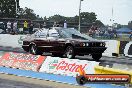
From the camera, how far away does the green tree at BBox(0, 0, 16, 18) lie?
87562 mm

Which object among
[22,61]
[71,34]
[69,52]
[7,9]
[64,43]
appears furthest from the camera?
[7,9]

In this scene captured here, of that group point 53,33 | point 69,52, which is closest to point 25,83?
point 69,52

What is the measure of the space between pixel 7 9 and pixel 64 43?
74668 millimetres

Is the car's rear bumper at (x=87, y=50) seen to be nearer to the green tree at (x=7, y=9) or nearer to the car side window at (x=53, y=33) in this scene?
the car side window at (x=53, y=33)

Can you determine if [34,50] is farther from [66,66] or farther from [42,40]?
[66,66]

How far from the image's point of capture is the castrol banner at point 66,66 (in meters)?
11.8

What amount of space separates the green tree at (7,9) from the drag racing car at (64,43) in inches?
2770

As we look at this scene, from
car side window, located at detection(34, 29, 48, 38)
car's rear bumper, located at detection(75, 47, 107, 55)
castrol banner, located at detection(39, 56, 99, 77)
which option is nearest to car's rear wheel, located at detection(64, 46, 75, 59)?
car's rear bumper, located at detection(75, 47, 107, 55)

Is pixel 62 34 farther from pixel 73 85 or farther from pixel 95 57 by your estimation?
pixel 73 85

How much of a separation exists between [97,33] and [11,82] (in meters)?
22.7

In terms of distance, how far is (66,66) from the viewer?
1268 cm

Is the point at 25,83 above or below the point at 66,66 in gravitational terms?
below

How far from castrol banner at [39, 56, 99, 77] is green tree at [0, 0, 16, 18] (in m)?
74.7

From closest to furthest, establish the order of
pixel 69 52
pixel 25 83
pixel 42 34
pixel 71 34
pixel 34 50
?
pixel 25 83 → pixel 69 52 → pixel 71 34 → pixel 42 34 → pixel 34 50
